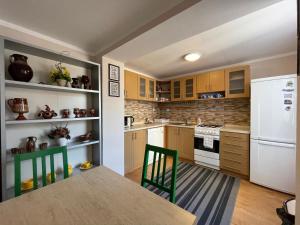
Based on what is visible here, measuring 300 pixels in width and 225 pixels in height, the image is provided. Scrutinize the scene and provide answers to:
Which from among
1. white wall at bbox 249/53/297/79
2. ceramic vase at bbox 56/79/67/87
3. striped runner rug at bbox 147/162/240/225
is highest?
white wall at bbox 249/53/297/79

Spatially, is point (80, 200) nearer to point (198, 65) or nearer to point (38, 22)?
point (38, 22)

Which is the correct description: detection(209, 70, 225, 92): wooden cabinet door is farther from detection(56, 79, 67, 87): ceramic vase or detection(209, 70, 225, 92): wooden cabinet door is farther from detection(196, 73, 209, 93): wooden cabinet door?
detection(56, 79, 67, 87): ceramic vase

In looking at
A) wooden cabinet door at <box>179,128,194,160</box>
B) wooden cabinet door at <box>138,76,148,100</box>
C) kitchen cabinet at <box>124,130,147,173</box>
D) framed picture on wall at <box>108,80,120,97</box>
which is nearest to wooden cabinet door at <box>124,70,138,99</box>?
wooden cabinet door at <box>138,76,148,100</box>

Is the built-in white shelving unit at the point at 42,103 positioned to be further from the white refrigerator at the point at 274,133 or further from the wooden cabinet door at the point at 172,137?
the white refrigerator at the point at 274,133

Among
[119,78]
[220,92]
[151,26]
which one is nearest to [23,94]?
[119,78]

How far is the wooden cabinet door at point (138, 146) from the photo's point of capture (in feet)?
9.20

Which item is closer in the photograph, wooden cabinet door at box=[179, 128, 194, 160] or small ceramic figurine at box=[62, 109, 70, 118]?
small ceramic figurine at box=[62, 109, 70, 118]

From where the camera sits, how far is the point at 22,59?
1401 millimetres

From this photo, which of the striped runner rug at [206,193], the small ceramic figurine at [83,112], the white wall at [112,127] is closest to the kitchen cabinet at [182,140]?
the striped runner rug at [206,193]

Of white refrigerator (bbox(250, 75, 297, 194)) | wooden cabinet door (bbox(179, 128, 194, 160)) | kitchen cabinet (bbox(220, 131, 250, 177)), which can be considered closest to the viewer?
white refrigerator (bbox(250, 75, 297, 194))

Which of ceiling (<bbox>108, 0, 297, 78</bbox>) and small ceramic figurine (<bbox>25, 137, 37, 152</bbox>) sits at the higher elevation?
ceiling (<bbox>108, 0, 297, 78</bbox>)

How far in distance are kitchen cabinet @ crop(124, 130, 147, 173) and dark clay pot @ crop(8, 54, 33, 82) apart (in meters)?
1.67

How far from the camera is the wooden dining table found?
2.17 feet

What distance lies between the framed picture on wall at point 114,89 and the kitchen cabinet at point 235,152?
6.91ft
